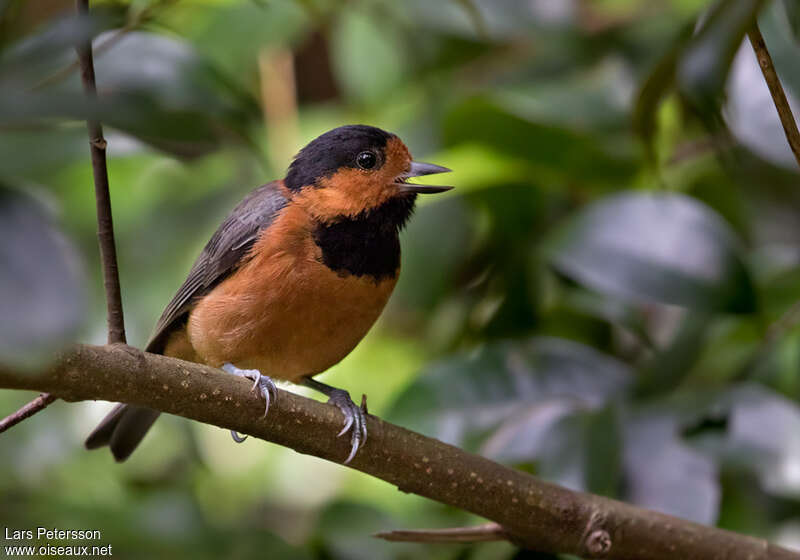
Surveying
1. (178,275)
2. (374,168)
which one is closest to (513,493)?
(374,168)

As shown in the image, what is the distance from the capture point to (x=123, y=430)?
3170 millimetres

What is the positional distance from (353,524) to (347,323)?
0.68 meters

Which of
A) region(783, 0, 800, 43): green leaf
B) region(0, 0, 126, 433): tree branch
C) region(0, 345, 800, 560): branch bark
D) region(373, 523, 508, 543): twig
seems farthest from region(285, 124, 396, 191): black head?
region(783, 0, 800, 43): green leaf

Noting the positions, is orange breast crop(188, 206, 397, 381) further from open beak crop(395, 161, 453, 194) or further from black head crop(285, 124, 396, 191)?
open beak crop(395, 161, 453, 194)

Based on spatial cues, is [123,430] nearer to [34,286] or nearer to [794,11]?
[34,286]

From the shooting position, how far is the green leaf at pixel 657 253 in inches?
117

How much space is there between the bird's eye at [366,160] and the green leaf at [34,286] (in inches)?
73.1

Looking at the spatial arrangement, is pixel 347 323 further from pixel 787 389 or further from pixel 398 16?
pixel 398 16

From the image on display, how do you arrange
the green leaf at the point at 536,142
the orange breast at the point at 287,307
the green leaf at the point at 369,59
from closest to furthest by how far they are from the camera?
the orange breast at the point at 287,307, the green leaf at the point at 536,142, the green leaf at the point at 369,59

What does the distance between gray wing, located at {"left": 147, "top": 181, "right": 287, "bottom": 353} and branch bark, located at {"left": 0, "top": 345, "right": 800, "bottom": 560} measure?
0.96 metres

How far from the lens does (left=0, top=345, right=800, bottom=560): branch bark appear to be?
2029 millimetres

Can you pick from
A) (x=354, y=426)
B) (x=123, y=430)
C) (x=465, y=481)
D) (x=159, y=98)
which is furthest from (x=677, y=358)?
(x=159, y=98)

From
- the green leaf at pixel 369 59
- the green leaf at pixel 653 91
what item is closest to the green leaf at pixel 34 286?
the green leaf at pixel 653 91

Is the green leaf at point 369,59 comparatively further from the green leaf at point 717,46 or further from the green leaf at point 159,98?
the green leaf at point 717,46
